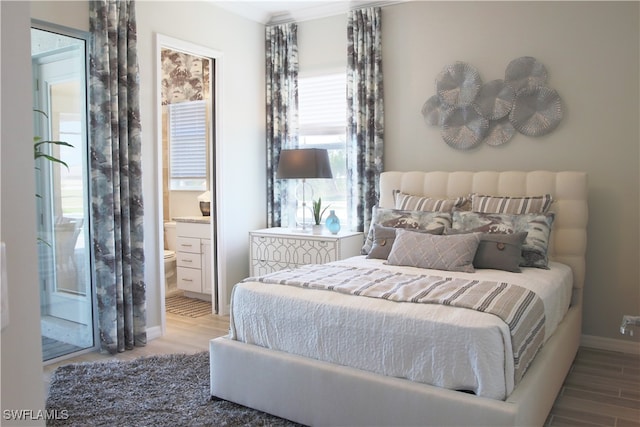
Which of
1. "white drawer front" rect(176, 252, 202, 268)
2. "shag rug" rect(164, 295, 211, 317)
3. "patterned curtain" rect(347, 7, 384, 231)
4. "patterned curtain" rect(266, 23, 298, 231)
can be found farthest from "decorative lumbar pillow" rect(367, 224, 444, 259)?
"white drawer front" rect(176, 252, 202, 268)

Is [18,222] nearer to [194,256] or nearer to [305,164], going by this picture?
[305,164]

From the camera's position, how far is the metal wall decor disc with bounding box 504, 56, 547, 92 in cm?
397

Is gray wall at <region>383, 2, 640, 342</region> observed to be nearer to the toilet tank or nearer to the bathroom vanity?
the bathroom vanity

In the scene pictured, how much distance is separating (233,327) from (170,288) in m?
3.09

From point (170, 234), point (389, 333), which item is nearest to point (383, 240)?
point (389, 333)

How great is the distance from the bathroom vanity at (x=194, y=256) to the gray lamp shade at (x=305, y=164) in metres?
1.11

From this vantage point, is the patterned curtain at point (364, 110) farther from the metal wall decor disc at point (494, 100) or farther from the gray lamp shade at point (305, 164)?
Result: the metal wall decor disc at point (494, 100)

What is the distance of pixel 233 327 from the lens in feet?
9.50

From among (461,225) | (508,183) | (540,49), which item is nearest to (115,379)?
(461,225)

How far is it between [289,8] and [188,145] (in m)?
1.88

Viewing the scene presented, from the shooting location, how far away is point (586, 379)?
132 inches

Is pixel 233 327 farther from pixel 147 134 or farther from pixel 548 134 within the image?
pixel 548 134

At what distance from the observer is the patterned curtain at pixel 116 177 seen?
12.1 feet

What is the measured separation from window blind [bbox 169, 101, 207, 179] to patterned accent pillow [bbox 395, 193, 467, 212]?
8.17 ft
